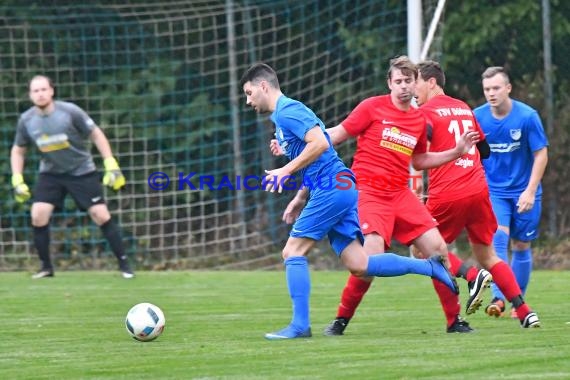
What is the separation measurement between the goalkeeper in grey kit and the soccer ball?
17.4 ft

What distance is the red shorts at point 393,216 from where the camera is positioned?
290 inches

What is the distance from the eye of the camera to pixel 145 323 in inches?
276

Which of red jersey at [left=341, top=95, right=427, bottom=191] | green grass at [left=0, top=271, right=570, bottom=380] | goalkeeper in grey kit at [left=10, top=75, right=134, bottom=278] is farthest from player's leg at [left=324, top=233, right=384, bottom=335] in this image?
goalkeeper in grey kit at [left=10, top=75, right=134, bottom=278]

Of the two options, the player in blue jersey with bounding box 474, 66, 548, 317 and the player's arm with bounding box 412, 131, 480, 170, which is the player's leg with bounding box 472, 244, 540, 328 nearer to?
the player's arm with bounding box 412, 131, 480, 170

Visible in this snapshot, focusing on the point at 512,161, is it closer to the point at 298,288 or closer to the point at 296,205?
the point at 296,205

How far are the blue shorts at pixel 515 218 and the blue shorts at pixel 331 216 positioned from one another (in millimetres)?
2406

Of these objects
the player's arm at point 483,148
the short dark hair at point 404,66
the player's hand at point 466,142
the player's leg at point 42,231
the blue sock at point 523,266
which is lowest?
the player's leg at point 42,231

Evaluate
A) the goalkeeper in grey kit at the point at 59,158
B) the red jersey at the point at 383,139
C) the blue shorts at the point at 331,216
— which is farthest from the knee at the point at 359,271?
the goalkeeper in grey kit at the point at 59,158

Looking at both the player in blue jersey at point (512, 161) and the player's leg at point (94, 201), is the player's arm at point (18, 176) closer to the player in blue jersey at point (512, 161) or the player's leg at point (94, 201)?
the player's leg at point (94, 201)

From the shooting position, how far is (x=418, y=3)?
1356 cm

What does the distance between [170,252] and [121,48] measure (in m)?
2.84

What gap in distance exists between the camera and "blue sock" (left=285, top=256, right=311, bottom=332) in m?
7.00

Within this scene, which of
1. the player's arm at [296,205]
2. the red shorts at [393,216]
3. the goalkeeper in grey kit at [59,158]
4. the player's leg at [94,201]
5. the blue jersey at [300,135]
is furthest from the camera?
the player's leg at [94,201]

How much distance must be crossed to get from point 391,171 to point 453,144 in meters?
0.62
